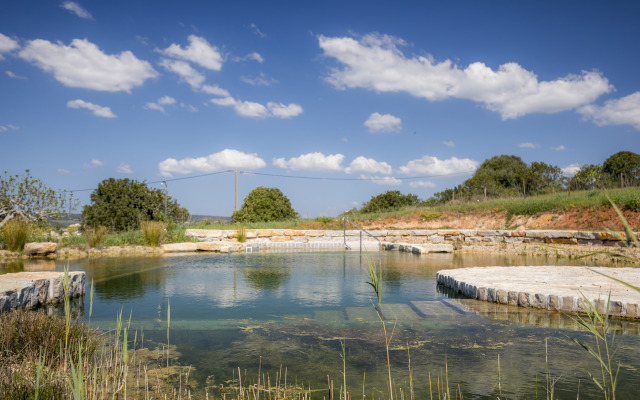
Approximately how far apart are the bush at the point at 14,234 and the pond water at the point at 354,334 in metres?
4.94

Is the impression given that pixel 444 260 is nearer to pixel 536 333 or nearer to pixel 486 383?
pixel 536 333

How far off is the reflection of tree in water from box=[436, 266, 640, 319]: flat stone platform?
8.95ft

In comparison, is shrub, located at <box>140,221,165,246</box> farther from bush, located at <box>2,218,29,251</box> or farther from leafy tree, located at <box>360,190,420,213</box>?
leafy tree, located at <box>360,190,420,213</box>

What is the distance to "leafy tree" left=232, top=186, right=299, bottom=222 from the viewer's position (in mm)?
25169

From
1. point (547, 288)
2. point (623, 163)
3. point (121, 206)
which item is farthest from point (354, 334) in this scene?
point (623, 163)

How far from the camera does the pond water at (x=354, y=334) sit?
2918mm

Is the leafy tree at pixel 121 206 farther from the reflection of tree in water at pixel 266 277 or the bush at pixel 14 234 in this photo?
the reflection of tree in water at pixel 266 277

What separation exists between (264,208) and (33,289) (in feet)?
67.5

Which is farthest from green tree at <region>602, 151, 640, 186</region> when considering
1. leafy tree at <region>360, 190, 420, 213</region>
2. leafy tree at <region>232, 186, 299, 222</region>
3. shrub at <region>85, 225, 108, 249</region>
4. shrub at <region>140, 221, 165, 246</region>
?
shrub at <region>85, 225, 108, 249</region>

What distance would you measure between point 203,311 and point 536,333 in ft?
11.9

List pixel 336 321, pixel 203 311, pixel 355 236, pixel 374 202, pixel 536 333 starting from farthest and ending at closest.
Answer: pixel 374 202
pixel 355 236
pixel 203 311
pixel 336 321
pixel 536 333

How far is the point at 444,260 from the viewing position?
33.5ft

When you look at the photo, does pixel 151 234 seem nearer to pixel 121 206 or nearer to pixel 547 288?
pixel 121 206

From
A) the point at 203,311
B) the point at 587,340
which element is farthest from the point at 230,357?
the point at 587,340
